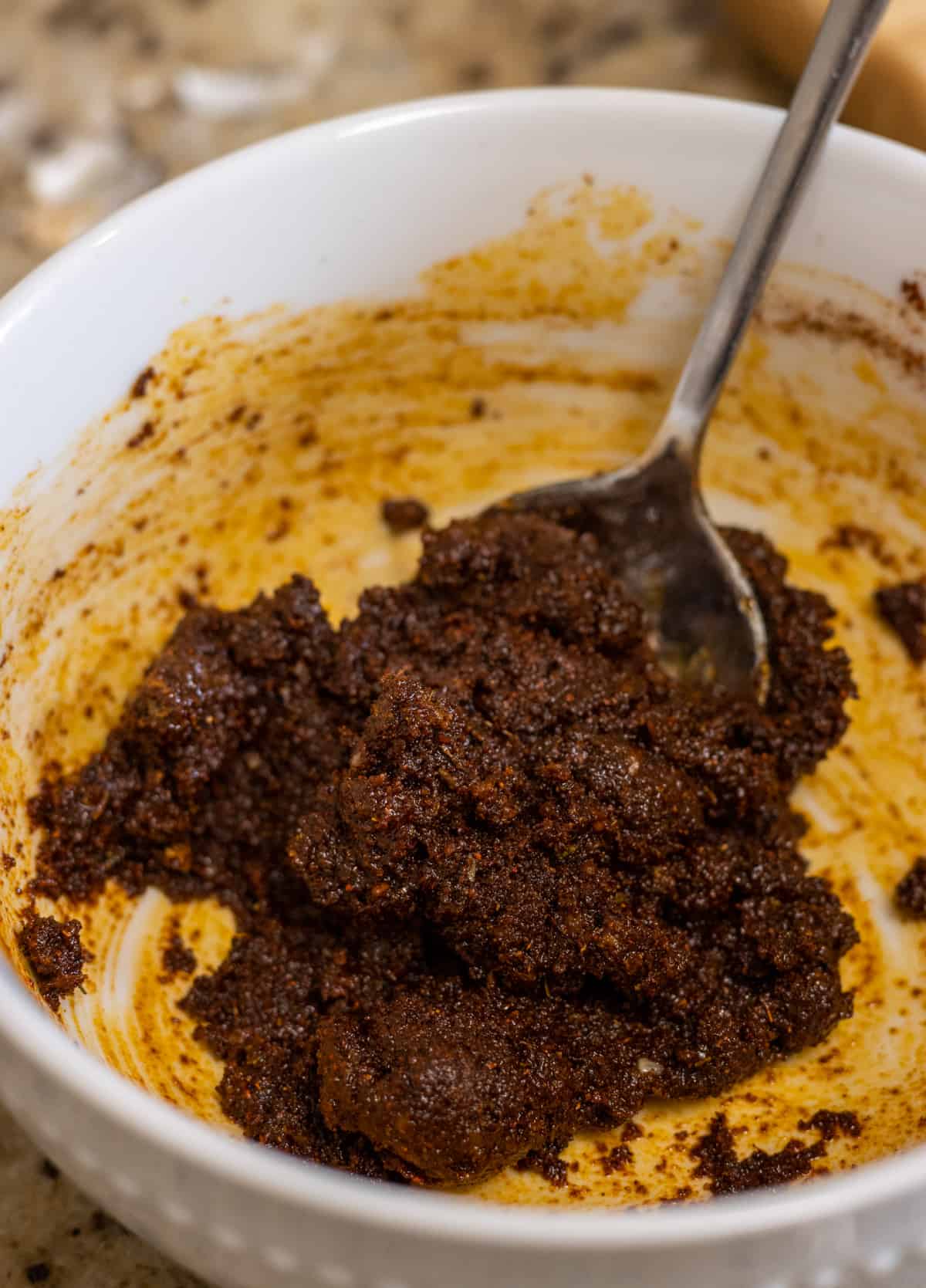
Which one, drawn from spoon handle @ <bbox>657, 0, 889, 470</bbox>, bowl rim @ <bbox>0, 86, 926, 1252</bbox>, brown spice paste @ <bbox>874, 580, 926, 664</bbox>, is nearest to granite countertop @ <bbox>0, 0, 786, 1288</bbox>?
spoon handle @ <bbox>657, 0, 889, 470</bbox>

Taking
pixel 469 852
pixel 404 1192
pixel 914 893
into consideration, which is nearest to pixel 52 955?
pixel 469 852

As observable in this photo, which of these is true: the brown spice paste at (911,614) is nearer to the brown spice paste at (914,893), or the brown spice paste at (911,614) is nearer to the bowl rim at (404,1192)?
the brown spice paste at (914,893)

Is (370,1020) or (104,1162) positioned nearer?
(104,1162)

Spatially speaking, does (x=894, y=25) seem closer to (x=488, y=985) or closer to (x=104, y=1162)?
(x=488, y=985)

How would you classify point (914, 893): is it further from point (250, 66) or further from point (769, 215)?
point (250, 66)

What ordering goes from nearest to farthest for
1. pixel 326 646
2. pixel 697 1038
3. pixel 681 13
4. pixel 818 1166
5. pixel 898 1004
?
pixel 818 1166, pixel 697 1038, pixel 898 1004, pixel 326 646, pixel 681 13

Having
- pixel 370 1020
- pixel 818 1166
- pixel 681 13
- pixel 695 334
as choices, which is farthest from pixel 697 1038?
pixel 681 13

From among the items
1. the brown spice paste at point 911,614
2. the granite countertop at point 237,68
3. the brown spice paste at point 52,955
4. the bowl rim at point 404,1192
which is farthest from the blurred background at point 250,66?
the bowl rim at point 404,1192

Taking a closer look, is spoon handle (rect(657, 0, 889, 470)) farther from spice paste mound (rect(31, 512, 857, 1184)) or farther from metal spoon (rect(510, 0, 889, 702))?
spice paste mound (rect(31, 512, 857, 1184))

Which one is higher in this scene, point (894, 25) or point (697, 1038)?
point (894, 25)
